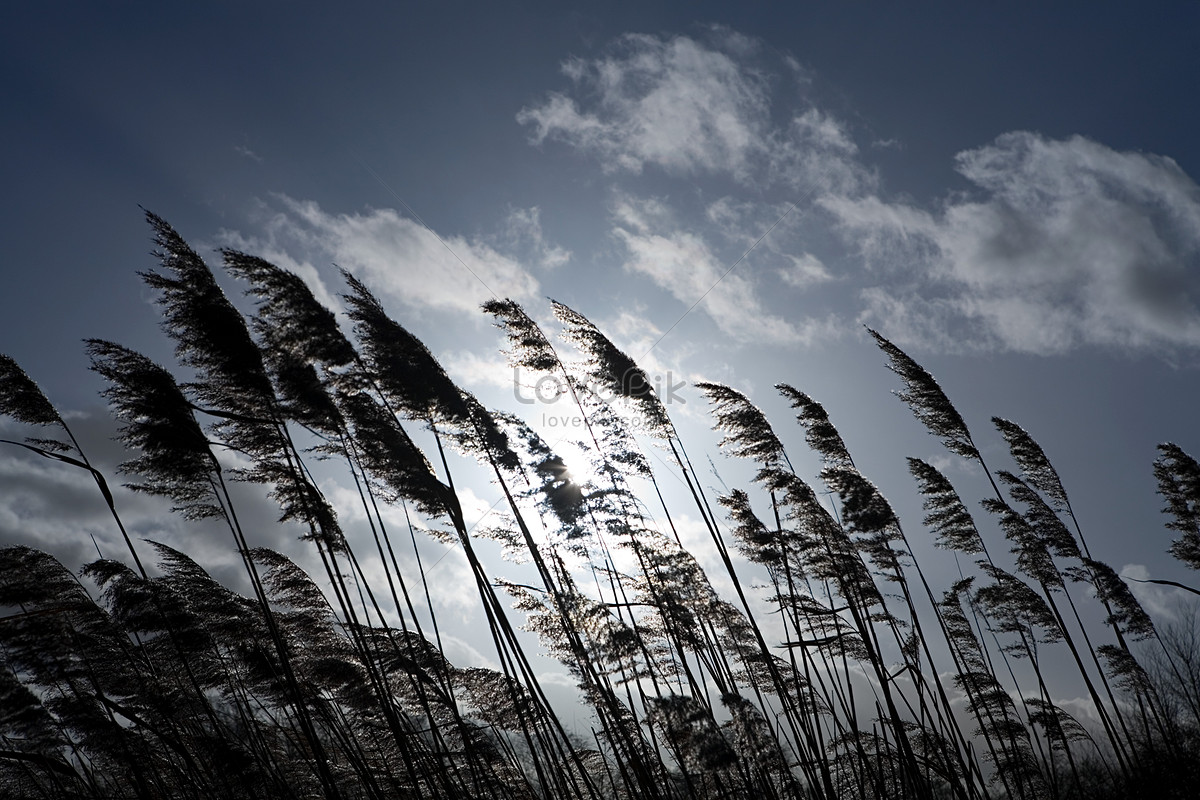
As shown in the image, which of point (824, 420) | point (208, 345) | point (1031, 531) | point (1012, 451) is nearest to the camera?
point (208, 345)

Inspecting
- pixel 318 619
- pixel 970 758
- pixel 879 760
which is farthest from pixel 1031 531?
pixel 318 619

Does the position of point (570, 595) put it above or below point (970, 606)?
above

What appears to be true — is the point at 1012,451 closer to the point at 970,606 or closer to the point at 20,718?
the point at 970,606

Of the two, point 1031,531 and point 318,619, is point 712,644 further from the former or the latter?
point 1031,531

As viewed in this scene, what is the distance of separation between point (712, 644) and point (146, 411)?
12.8 feet

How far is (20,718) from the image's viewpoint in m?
4.72

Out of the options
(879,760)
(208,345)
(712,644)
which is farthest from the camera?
(712,644)

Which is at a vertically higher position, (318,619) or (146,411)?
(146,411)

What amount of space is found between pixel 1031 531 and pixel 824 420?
2.51m

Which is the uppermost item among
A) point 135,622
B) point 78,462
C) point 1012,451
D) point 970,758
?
point 78,462

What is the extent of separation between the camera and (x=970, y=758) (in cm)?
337

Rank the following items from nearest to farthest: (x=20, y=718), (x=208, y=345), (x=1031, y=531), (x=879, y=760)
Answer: (x=879, y=760), (x=208, y=345), (x=20, y=718), (x=1031, y=531)

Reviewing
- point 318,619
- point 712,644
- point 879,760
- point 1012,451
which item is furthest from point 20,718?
point 1012,451

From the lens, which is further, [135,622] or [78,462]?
[135,622]
